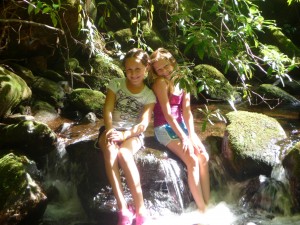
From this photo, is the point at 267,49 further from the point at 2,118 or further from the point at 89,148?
the point at 2,118

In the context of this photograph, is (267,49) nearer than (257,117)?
Yes

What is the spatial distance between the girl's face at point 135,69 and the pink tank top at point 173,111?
0.46 meters

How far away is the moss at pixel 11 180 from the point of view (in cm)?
376

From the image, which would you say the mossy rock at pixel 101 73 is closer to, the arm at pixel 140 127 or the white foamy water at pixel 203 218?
the arm at pixel 140 127

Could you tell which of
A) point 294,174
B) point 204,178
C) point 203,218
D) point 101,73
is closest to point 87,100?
point 101,73

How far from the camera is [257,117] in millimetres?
5223

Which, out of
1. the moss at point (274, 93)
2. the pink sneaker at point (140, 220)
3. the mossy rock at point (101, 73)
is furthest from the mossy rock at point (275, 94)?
the pink sneaker at point (140, 220)

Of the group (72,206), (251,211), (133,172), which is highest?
(133,172)

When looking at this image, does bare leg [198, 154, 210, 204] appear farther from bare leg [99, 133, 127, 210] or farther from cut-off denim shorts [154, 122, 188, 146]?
bare leg [99, 133, 127, 210]

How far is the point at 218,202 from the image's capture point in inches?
172

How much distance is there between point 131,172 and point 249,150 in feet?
5.77

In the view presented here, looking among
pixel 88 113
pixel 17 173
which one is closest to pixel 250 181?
pixel 17 173

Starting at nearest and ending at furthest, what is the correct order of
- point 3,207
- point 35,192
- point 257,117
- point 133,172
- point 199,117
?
1. point 133,172
2. point 3,207
3. point 35,192
4. point 257,117
5. point 199,117

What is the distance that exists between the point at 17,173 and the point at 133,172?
→ 141 cm
